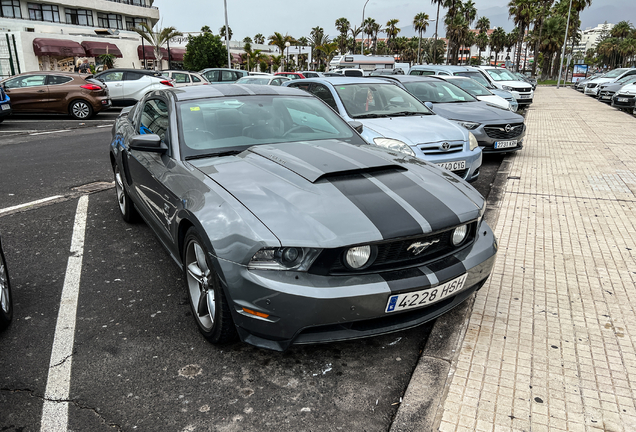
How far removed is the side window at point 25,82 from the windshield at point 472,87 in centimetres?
1251

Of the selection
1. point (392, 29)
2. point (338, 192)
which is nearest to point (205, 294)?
point (338, 192)

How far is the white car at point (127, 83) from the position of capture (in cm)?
1794

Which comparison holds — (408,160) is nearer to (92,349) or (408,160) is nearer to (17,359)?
(92,349)

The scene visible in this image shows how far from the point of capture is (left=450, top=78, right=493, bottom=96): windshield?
1269 cm

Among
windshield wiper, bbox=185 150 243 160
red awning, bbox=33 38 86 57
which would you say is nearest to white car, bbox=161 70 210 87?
windshield wiper, bbox=185 150 243 160

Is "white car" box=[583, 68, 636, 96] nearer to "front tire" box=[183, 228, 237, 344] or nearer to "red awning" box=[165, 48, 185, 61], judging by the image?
"front tire" box=[183, 228, 237, 344]

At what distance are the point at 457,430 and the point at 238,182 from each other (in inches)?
71.8

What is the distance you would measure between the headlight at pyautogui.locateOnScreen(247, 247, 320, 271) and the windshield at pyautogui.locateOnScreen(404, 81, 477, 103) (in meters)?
7.88

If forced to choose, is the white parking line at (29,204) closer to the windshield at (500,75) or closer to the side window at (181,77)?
the side window at (181,77)

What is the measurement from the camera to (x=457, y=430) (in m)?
2.29

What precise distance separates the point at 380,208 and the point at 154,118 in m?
2.56

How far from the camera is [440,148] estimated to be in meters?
6.39

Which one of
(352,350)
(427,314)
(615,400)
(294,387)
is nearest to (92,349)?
(294,387)

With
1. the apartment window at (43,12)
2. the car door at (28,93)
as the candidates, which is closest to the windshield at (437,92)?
the car door at (28,93)
